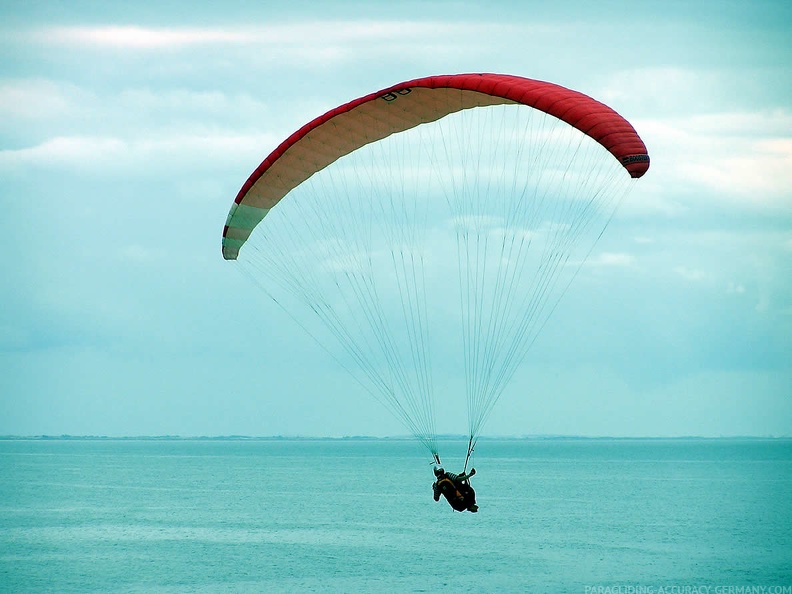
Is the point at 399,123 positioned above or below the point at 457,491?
above

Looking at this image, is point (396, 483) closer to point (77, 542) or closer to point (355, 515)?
point (355, 515)

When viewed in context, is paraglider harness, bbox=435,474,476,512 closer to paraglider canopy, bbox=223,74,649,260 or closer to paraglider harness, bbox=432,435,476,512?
paraglider harness, bbox=432,435,476,512

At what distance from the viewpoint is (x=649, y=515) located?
64438 millimetres

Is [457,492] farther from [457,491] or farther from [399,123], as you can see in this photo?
[399,123]

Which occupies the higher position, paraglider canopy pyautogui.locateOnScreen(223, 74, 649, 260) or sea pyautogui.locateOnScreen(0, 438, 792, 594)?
paraglider canopy pyautogui.locateOnScreen(223, 74, 649, 260)

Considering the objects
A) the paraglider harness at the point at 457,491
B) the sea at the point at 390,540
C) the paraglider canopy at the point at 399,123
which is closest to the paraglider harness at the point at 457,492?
the paraglider harness at the point at 457,491

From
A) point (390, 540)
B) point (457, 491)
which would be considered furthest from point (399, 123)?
point (390, 540)

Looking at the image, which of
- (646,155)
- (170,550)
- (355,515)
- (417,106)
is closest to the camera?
(646,155)

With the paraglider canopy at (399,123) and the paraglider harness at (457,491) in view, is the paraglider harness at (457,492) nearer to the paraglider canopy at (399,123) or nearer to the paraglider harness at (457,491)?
the paraglider harness at (457,491)

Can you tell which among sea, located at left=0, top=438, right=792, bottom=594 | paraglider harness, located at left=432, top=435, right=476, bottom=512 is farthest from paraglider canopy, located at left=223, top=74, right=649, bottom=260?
sea, located at left=0, top=438, right=792, bottom=594

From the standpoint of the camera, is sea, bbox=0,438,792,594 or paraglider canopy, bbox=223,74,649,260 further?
sea, bbox=0,438,792,594

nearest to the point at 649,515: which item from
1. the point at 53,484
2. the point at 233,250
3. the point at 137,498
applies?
the point at 137,498

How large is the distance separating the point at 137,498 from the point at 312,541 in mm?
30998

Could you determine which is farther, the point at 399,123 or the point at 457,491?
the point at 399,123
